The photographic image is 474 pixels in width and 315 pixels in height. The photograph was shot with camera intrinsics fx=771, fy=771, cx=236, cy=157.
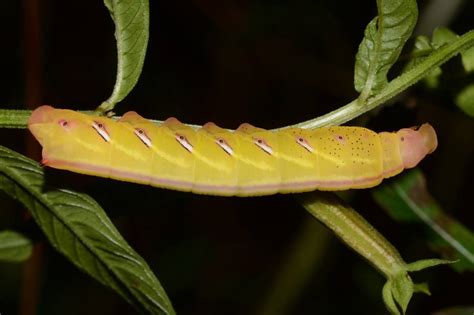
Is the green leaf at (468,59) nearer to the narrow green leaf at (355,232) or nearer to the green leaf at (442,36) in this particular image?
the green leaf at (442,36)

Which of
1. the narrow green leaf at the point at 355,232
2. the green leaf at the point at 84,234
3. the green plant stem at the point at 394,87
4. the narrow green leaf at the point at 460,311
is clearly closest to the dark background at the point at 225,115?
the narrow green leaf at the point at 460,311

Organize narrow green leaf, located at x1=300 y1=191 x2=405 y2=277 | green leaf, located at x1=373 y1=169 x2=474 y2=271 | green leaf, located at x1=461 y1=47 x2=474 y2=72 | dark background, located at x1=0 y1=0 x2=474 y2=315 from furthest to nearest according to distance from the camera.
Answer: dark background, located at x1=0 y1=0 x2=474 y2=315
green leaf, located at x1=373 y1=169 x2=474 y2=271
green leaf, located at x1=461 y1=47 x2=474 y2=72
narrow green leaf, located at x1=300 y1=191 x2=405 y2=277

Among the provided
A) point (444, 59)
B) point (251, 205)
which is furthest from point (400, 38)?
point (251, 205)

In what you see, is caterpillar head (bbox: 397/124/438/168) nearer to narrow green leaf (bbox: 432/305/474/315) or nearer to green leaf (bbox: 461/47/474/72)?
green leaf (bbox: 461/47/474/72)

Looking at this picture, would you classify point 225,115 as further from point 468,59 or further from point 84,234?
point 84,234

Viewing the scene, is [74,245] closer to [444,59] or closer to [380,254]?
[380,254]

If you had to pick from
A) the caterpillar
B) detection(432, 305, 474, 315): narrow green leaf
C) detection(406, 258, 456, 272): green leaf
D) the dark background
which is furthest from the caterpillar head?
the dark background
